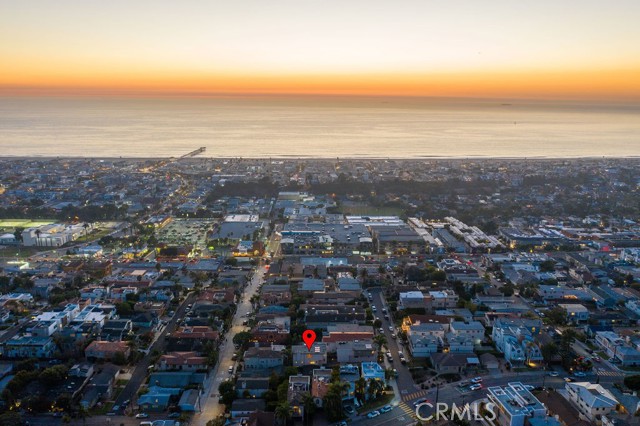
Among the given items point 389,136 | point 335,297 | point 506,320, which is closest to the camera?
point 506,320

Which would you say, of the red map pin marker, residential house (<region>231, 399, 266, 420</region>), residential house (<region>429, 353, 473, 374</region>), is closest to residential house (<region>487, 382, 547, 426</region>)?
residential house (<region>429, 353, 473, 374</region>)

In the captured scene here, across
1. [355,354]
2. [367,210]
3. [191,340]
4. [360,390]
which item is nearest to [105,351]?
[191,340]

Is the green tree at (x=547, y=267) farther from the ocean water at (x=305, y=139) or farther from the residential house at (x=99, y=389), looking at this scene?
the ocean water at (x=305, y=139)

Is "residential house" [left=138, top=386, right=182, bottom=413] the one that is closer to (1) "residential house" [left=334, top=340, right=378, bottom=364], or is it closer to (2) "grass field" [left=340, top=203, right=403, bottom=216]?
(1) "residential house" [left=334, top=340, right=378, bottom=364]

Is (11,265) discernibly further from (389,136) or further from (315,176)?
(389,136)

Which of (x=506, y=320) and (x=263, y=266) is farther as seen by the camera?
(x=263, y=266)

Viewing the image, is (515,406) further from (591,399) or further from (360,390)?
(360,390)

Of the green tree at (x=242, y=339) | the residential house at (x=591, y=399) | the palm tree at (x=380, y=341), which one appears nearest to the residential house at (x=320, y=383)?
the palm tree at (x=380, y=341)

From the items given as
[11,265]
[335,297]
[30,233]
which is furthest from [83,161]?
[335,297]
